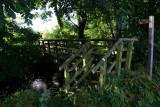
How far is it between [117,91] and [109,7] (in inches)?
127

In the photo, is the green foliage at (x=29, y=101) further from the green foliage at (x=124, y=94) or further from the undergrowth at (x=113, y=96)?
the green foliage at (x=124, y=94)

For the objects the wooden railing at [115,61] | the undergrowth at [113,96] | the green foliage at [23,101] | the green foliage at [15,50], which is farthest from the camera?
the green foliage at [15,50]

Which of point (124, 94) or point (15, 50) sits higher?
point (15, 50)

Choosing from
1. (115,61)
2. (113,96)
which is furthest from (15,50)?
(113,96)

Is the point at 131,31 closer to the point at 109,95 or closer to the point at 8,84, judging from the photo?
the point at 109,95

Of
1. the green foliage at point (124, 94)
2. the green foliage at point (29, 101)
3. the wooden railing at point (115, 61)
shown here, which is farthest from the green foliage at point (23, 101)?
the wooden railing at point (115, 61)

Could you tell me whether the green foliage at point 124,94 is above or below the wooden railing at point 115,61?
below

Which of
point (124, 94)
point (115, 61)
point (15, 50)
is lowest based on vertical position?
point (124, 94)

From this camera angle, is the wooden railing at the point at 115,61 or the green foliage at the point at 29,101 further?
the wooden railing at the point at 115,61

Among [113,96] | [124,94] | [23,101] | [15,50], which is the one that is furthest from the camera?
[15,50]

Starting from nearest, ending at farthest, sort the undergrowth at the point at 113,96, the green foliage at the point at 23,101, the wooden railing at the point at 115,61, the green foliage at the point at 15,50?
1. the green foliage at the point at 23,101
2. the undergrowth at the point at 113,96
3. the wooden railing at the point at 115,61
4. the green foliage at the point at 15,50

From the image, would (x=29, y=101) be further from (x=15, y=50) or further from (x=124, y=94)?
(x=15, y=50)

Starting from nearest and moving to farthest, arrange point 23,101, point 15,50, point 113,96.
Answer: point 23,101 → point 113,96 → point 15,50

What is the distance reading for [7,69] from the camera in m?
5.93
